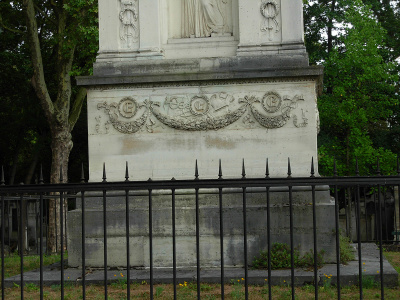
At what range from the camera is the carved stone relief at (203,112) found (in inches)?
375

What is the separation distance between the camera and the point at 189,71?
31.8ft

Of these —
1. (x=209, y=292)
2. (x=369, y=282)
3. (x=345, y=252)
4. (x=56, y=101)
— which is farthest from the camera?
(x=56, y=101)

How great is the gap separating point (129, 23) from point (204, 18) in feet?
4.19

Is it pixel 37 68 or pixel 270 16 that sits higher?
pixel 37 68

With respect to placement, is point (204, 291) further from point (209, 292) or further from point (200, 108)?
point (200, 108)

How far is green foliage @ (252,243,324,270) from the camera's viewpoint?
28.0ft

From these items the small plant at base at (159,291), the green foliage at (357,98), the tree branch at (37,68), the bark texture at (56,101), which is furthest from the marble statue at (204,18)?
the green foliage at (357,98)

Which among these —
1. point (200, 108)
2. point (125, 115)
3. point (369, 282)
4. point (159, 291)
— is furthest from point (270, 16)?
point (159, 291)

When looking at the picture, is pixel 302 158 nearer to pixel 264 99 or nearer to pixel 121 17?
Result: pixel 264 99

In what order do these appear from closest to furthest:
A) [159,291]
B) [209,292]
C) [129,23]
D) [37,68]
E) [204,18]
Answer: [159,291], [209,292], [129,23], [204,18], [37,68]

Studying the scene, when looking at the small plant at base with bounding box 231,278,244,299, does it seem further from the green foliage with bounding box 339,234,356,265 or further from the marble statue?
the marble statue

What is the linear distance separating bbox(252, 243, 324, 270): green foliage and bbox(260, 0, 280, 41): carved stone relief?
3.46m

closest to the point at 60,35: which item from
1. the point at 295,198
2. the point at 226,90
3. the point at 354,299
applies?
the point at 226,90

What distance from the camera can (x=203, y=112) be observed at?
31.6 ft
